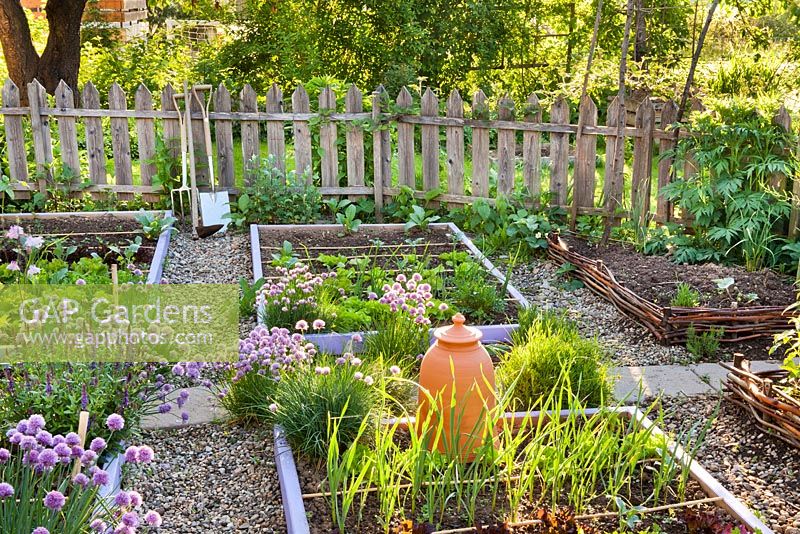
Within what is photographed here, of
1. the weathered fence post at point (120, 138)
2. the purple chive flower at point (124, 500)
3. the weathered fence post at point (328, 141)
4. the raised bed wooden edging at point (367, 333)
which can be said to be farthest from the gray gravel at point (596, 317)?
the weathered fence post at point (120, 138)

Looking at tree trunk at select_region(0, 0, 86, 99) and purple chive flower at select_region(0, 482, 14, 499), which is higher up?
tree trunk at select_region(0, 0, 86, 99)

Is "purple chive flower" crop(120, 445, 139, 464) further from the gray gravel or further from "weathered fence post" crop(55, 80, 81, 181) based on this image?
"weathered fence post" crop(55, 80, 81, 181)

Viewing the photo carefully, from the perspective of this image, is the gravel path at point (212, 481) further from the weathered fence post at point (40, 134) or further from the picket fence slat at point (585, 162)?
the weathered fence post at point (40, 134)

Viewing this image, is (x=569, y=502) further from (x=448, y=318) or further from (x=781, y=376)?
(x=448, y=318)

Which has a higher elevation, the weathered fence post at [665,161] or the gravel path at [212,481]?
the weathered fence post at [665,161]

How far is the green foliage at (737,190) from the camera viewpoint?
595cm

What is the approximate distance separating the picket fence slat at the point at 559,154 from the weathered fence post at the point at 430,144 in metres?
1.04

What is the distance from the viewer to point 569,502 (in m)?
3.12

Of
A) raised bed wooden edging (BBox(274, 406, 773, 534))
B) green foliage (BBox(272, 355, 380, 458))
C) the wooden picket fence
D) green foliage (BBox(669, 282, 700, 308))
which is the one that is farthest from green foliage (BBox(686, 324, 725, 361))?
the wooden picket fence

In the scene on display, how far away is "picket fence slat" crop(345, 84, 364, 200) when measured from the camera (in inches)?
311

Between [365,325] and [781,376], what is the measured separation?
220cm

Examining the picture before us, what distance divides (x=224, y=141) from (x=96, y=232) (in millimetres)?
1609

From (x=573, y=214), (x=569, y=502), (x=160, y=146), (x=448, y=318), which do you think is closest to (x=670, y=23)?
(x=573, y=214)

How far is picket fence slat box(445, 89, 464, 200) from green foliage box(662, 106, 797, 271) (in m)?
2.04
